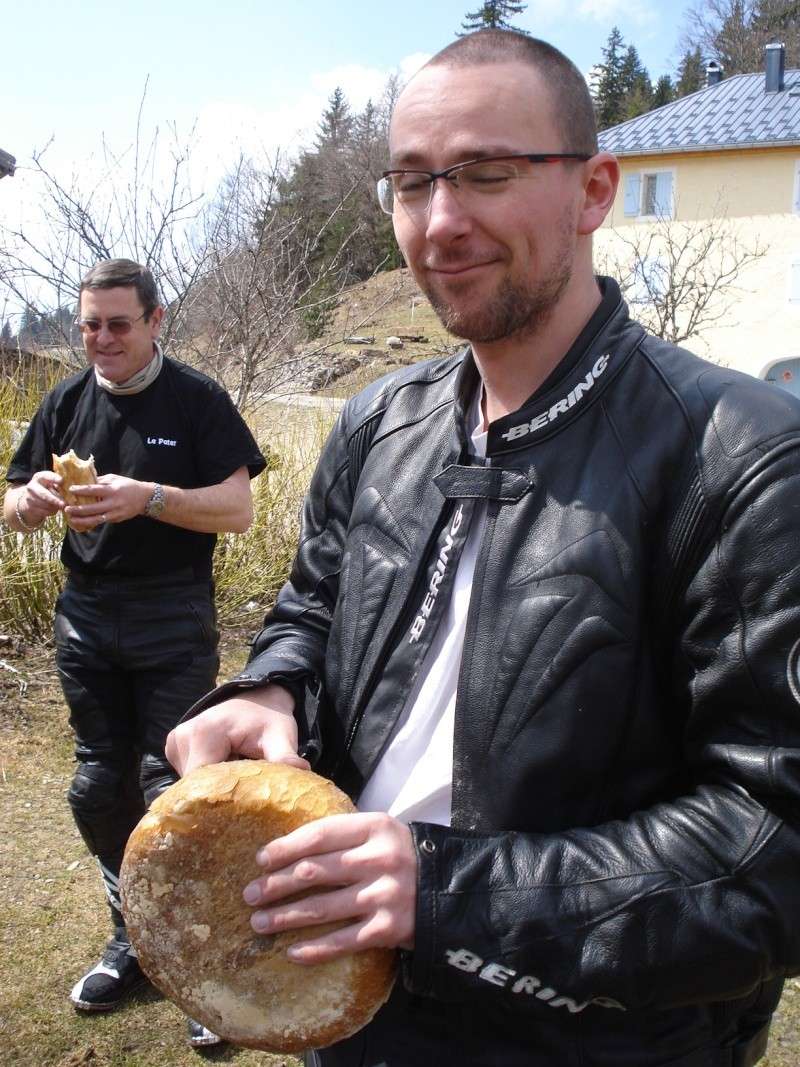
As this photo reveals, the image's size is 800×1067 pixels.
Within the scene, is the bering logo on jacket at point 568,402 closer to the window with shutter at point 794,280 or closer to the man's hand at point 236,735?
the man's hand at point 236,735

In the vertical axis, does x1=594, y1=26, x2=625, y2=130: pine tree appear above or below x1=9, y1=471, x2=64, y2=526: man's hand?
above

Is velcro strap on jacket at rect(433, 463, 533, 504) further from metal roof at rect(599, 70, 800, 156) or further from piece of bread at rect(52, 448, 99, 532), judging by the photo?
metal roof at rect(599, 70, 800, 156)

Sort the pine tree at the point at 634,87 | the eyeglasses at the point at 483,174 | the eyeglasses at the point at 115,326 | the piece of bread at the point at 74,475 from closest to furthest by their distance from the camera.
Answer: the eyeglasses at the point at 483,174 < the piece of bread at the point at 74,475 < the eyeglasses at the point at 115,326 < the pine tree at the point at 634,87

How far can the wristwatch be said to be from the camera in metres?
3.50

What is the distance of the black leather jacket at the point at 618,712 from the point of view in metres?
1.20

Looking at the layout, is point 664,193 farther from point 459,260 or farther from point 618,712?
point 618,712

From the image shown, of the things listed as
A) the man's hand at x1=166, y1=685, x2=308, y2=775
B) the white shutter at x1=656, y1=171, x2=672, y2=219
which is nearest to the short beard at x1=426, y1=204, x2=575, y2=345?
the man's hand at x1=166, y1=685, x2=308, y2=775

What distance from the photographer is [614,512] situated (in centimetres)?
135

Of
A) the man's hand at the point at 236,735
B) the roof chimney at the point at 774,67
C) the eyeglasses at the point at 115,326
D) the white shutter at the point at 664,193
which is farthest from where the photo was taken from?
the roof chimney at the point at 774,67

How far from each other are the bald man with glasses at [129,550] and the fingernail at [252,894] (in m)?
2.32

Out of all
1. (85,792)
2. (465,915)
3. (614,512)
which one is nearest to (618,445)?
(614,512)

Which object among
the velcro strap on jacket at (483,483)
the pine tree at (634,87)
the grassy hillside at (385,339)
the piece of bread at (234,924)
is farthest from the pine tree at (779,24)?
the piece of bread at (234,924)

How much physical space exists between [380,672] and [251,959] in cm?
47

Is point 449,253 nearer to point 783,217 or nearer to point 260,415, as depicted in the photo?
point 260,415
